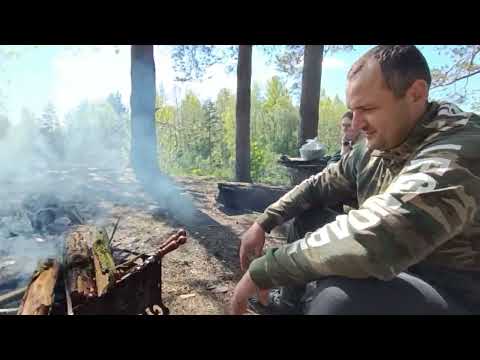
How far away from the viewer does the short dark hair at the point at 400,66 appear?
4.45 ft

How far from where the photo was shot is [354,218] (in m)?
1.20

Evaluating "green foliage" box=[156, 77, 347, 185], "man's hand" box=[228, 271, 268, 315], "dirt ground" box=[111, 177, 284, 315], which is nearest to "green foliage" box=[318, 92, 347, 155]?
"green foliage" box=[156, 77, 347, 185]

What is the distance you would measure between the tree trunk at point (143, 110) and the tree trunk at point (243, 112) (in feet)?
7.21

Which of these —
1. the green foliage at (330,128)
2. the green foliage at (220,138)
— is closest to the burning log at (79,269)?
the green foliage at (220,138)

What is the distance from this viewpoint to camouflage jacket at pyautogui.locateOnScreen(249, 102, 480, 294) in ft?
3.67

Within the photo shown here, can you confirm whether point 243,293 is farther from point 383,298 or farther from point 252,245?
point 252,245

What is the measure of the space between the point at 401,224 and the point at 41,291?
2.09 metres

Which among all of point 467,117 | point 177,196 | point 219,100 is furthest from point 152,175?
point 219,100

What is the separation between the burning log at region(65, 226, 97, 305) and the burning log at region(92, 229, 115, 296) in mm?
56

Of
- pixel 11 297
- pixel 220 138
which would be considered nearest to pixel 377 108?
pixel 11 297

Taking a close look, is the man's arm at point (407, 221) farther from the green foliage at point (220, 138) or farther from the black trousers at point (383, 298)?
the green foliage at point (220, 138)

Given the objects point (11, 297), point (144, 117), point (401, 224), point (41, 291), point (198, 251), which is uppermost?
point (144, 117)

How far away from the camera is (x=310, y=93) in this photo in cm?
754
